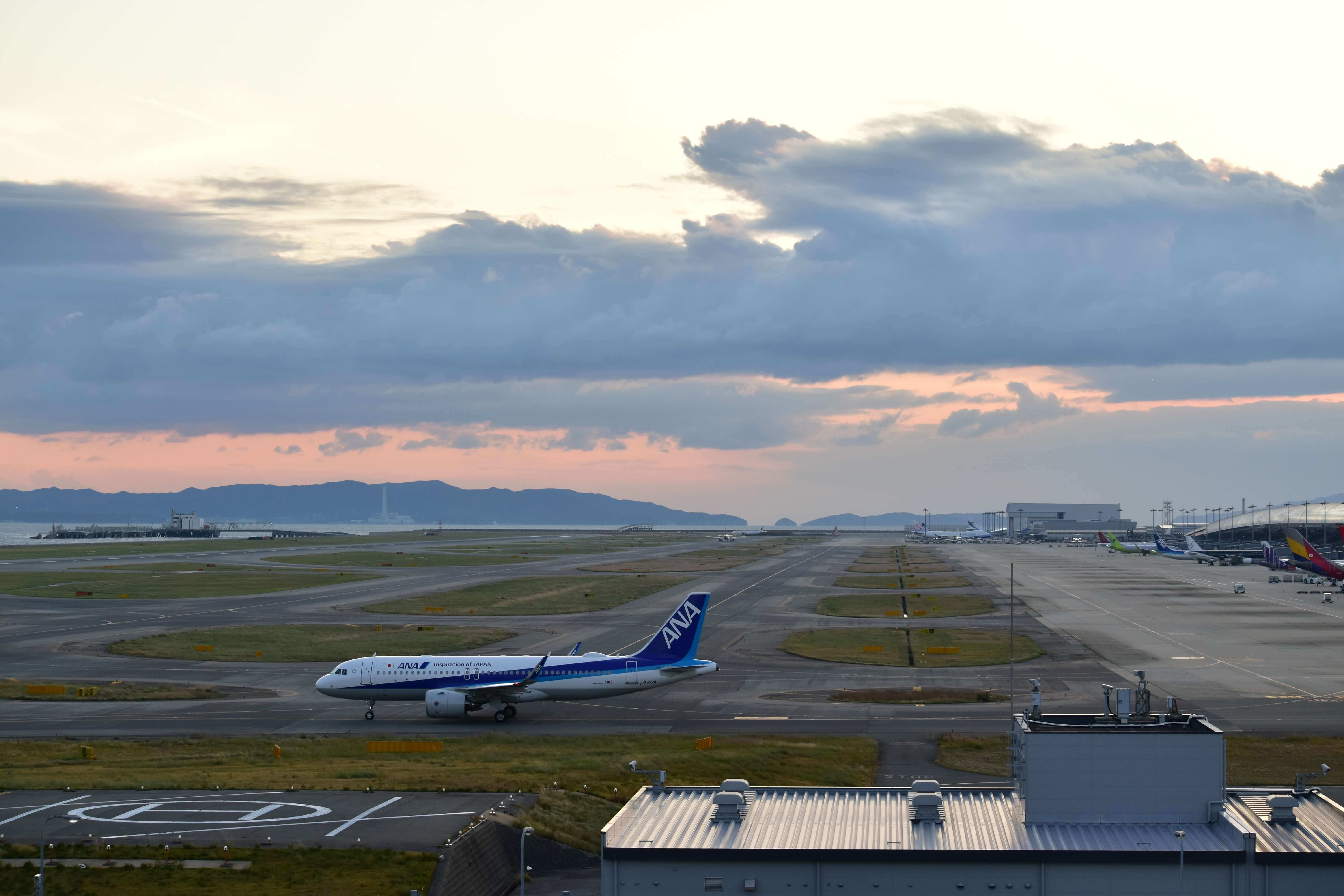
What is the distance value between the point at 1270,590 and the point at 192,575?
19018 cm

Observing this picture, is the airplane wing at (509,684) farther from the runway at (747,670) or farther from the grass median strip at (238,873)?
the grass median strip at (238,873)

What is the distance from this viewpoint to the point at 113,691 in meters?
82.6

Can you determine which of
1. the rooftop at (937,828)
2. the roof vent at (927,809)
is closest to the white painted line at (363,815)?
the rooftop at (937,828)

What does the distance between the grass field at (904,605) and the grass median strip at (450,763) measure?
256ft

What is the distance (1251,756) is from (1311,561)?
435 feet

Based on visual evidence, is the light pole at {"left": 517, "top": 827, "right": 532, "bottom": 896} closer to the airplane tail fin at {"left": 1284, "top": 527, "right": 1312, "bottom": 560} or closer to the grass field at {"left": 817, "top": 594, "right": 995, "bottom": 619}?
the grass field at {"left": 817, "top": 594, "right": 995, "bottom": 619}

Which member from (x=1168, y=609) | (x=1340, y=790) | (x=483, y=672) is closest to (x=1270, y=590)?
(x=1168, y=609)

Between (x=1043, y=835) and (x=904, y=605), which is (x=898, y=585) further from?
(x=1043, y=835)

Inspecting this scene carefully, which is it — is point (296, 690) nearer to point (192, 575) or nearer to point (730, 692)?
point (730, 692)

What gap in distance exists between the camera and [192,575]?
200m

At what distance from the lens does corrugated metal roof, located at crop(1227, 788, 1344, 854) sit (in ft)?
89.0

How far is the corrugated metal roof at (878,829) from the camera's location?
90.9 feet

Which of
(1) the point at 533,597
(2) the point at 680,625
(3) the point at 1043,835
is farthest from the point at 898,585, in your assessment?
(3) the point at 1043,835

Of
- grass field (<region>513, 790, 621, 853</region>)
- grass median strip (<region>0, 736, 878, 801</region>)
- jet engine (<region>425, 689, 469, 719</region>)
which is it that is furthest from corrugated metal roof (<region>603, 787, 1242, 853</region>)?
jet engine (<region>425, 689, 469, 719</region>)
